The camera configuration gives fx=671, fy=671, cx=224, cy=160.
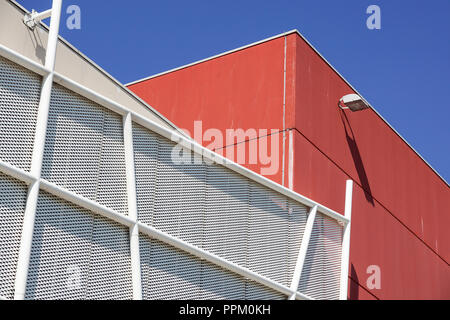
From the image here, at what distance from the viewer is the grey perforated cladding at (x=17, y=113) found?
26.8ft

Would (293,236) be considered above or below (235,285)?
above

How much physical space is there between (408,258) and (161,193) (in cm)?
1097

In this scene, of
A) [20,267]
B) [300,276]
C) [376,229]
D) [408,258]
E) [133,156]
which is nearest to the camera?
[20,267]

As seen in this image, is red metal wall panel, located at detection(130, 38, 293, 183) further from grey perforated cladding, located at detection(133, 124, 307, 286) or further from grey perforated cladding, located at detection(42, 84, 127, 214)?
grey perforated cladding, located at detection(42, 84, 127, 214)

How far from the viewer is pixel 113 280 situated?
9.02 m

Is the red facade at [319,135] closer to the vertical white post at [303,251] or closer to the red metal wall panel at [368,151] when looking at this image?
the red metal wall panel at [368,151]

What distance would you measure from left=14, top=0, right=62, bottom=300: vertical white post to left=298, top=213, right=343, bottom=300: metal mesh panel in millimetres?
5674

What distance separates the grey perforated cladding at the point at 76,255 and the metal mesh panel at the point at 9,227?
0.72 ft

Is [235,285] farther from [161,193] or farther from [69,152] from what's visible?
[69,152]

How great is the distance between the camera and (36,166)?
829 cm

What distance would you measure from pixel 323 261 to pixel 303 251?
0.85 m

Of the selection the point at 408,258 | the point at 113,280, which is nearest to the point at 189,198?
the point at 113,280

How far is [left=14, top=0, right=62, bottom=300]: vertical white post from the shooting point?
25.7ft

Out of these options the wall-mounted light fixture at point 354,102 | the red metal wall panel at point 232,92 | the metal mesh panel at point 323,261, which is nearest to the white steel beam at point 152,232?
the metal mesh panel at point 323,261
